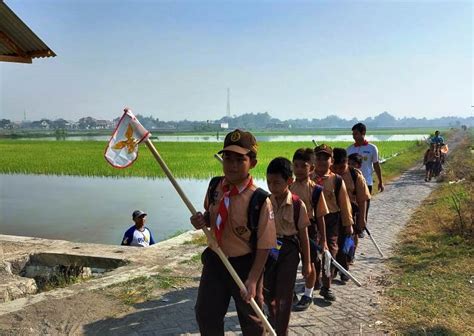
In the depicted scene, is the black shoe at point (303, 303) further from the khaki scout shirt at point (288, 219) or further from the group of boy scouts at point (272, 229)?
the khaki scout shirt at point (288, 219)

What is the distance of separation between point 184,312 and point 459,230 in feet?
15.5

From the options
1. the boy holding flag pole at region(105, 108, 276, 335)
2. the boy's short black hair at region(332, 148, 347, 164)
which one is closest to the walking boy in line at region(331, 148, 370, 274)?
the boy's short black hair at region(332, 148, 347, 164)

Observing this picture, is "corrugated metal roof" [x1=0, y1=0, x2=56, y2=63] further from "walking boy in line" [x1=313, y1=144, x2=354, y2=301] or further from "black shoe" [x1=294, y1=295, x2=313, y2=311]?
"black shoe" [x1=294, y1=295, x2=313, y2=311]

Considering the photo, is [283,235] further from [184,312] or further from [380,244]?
[380,244]

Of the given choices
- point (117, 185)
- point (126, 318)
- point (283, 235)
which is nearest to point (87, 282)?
point (126, 318)

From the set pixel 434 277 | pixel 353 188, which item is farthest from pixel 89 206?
pixel 434 277

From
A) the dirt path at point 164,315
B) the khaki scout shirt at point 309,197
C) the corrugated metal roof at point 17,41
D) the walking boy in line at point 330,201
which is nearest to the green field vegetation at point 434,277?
the dirt path at point 164,315

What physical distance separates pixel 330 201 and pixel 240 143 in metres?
1.97

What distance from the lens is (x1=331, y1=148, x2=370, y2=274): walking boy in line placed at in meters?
4.62

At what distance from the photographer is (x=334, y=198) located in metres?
4.21

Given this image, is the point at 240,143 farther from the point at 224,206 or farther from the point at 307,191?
the point at 307,191

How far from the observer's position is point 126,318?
3.87 meters

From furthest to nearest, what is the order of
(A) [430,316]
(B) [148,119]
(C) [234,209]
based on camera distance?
(B) [148,119] → (A) [430,316] → (C) [234,209]

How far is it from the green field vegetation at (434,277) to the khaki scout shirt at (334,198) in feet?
3.02
